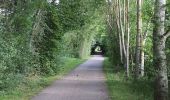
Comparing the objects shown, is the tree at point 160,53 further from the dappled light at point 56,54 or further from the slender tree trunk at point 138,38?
the slender tree trunk at point 138,38

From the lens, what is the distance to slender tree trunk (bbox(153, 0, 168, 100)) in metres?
12.2

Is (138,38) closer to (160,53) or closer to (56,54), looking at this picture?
(160,53)

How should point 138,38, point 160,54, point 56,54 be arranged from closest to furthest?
point 160,54
point 138,38
point 56,54

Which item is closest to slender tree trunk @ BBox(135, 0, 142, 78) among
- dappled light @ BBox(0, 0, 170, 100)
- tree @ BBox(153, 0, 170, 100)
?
dappled light @ BBox(0, 0, 170, 100)

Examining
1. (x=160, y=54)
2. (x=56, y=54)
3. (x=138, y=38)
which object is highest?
(x=138, y=38)

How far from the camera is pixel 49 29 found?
29109 millimetres

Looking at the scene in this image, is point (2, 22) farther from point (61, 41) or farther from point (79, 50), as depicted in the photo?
point (79, 50)

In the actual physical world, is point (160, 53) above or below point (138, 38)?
below

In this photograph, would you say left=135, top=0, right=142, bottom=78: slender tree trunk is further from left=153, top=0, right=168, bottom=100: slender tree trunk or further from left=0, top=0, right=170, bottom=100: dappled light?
left=153, top=0, right=168, bottom=100: slender tree trunk

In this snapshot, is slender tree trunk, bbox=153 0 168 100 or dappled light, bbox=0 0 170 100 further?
dappled light, bbox=0 0 170 100

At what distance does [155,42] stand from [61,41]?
62.8 ft

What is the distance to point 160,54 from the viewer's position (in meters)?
12.2

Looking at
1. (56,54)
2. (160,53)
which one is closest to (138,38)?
(160,53)

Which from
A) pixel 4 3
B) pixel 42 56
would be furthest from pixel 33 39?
pixel 4 3
